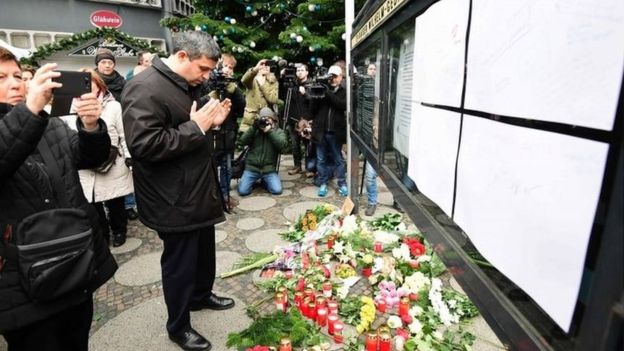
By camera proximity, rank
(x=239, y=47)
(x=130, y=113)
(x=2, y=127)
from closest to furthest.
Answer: (x=2, y=127) → (x=130, y=113) → (x=239, y=47)

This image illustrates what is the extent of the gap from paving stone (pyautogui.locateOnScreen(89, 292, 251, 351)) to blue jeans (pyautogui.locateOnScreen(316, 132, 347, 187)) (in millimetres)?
3020

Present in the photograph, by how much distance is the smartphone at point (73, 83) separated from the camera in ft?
4.84

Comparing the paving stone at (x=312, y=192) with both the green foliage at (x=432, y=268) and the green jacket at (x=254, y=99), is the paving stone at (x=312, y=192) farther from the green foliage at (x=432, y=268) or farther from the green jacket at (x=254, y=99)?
the green foliage at (x=432, y=268)

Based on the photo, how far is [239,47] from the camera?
6953 mm

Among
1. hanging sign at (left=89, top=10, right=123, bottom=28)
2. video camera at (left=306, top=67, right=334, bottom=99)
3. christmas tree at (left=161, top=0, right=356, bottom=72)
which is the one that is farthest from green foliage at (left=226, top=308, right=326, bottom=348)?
hanging sign at (left=89, top=10, right=123, bottom=28)

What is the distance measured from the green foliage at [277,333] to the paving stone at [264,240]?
4.51 ft

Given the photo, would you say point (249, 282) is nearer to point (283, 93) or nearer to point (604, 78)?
point (604, 78)

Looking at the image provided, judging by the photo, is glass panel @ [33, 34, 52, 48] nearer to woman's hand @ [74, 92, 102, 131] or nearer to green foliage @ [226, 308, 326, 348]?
woman's hand @ [74, 92, 102, 131]

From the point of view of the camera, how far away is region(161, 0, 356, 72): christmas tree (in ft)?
22.9

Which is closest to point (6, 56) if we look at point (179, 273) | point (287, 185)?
point (179, 273)

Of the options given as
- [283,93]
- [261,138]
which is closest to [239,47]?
[283,93]

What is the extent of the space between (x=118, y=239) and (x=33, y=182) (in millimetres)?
2632

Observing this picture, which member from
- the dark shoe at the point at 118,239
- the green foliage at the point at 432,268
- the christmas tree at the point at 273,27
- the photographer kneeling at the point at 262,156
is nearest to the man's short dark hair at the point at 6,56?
the dark shoe at the point at 118,239

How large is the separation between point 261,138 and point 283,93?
2.44 meters
